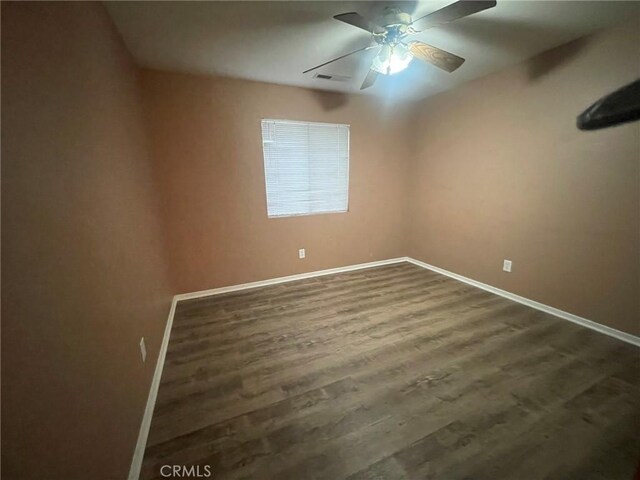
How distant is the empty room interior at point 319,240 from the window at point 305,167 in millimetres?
28

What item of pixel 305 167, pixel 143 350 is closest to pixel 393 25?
pixel 305 167

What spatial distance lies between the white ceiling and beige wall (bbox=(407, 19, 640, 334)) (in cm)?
25

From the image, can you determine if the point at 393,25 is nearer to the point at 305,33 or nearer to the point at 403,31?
the point at 403,31

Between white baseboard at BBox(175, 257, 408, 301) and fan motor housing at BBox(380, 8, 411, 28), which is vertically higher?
fan motor housing at BBox(380, 8, 411, 28)

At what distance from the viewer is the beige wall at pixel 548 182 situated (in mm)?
1996

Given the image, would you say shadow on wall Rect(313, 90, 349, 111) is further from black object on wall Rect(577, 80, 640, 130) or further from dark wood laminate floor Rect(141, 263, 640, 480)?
dark wood laminate floor Rect(141, 263, 640, 480)

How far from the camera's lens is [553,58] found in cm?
226

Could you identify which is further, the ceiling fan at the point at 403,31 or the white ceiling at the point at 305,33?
the white ceiling at the point at 305,33

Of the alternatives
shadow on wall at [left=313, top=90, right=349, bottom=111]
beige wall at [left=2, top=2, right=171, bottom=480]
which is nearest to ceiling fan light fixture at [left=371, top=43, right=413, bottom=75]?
shadow on wall at [left=313, top=90, right=349, bottom=111]

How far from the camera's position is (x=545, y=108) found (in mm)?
Answer: 2367

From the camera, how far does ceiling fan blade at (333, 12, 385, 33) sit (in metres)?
1.42

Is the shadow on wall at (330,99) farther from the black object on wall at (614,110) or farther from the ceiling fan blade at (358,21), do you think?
the black object on wall at (614,110)

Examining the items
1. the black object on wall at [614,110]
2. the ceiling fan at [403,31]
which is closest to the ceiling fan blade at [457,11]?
the ceiling fan at [403,31]

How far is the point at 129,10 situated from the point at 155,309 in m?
1.97
